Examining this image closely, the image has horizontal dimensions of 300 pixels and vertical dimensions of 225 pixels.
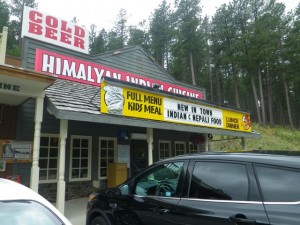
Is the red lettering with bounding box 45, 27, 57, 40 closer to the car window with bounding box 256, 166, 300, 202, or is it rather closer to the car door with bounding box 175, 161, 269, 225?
the car door with bounding box 175, 161, 269, 225

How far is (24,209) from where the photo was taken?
2.60 metres

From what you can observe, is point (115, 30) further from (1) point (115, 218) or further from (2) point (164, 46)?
(1) point (115, 218)

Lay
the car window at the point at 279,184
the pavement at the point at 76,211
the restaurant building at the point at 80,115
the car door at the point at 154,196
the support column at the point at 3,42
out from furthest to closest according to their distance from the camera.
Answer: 1. the support column at the point at 3,42
2. the pavement at the point at 76,211
3. the restaurant building at the point at 80,115
4. the car door at the point at 154,196
5. the car window at the point at 279,184

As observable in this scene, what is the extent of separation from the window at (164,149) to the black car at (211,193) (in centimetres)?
987

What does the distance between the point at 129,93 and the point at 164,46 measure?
39066 millimetres

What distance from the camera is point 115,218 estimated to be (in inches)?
189

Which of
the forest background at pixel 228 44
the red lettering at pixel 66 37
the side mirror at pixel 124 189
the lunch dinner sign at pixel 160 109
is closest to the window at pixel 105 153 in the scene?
the lunch dinner sign at pixel 160 109

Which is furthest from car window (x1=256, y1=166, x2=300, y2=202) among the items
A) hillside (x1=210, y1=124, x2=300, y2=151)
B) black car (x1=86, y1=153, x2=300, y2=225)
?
hillside (x1=210, y1=124, x2=300, y2=151)

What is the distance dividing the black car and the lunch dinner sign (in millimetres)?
4082

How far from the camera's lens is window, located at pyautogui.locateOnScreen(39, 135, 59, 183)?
10.6m

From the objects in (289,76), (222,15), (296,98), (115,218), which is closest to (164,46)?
(222,15)

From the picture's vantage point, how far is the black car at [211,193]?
3141 mm

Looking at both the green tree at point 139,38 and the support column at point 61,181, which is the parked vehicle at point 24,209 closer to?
the support column at point 61,181

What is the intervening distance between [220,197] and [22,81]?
5.56 m
